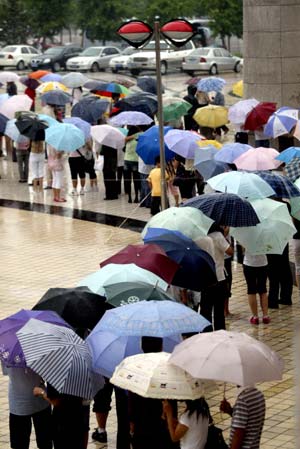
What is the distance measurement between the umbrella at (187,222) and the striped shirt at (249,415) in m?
4.41

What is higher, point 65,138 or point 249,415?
point 249,415

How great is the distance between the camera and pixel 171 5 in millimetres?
63750

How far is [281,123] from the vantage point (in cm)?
2147

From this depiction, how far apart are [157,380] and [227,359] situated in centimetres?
51

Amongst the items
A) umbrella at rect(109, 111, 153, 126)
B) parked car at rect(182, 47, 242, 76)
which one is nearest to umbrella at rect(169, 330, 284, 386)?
umbrella at rect(109, 111, 153, 126)

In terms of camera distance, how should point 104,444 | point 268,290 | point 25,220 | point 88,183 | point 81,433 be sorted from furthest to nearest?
point 88,183
point 25,220
point 268,290
point 104,444
point 81,433

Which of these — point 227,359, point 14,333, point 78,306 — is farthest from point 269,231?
point 227,359

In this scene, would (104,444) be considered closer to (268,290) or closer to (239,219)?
(239,219)

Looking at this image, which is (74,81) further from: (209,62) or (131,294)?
(131,294)

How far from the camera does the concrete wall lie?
25156mm

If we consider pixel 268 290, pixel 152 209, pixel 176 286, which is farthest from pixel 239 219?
pixel 152 209

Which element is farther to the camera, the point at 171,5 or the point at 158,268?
the point at 171,5

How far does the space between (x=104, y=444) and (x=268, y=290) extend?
17.6 ft

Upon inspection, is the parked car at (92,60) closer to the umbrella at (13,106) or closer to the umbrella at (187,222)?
the umbrella at (13,106)
